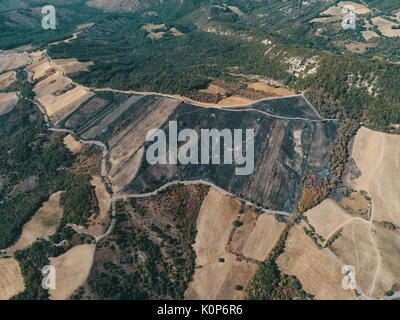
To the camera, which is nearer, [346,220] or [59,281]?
[59,281]

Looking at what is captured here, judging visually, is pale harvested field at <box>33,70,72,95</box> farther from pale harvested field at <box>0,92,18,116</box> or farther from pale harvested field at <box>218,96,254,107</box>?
pale harvested field at <box>218,96,254,107</box>

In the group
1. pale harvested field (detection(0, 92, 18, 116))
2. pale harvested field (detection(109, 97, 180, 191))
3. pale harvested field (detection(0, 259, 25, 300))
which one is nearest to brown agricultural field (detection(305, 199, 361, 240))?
pale harvested field (detection(109, 97, 180, 191))

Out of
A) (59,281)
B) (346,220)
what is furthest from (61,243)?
(346,220)

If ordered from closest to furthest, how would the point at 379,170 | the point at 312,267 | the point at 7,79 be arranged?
the point at 312,267, the point at 379,170, the point at 7,79

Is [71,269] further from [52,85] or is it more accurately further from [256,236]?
[52,85]

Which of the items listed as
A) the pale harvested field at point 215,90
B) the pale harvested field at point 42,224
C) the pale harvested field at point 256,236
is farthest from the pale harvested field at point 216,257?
the pale harvested field at point 215,90

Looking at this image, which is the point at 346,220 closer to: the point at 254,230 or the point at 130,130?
the point at 254,230

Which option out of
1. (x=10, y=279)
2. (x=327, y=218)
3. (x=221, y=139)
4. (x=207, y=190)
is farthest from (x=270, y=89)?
(x=10, y=279)
